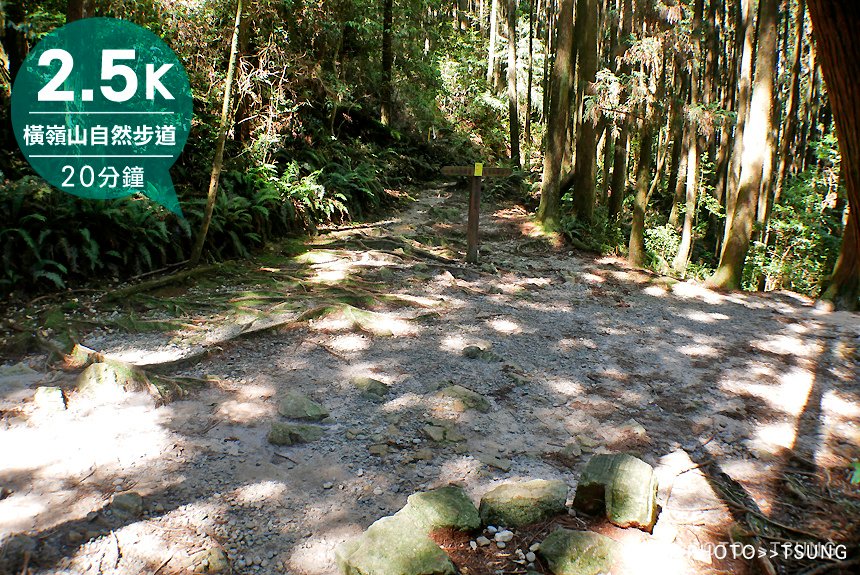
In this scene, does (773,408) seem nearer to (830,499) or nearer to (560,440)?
(830,499)

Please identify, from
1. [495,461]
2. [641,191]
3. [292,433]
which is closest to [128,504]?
[292,433]

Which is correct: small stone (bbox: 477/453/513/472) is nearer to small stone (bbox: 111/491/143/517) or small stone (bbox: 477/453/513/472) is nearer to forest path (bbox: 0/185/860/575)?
forest path (bbox: 0/185/860/575)

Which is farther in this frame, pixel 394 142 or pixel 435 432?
pixel 394 142

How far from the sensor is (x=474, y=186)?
10227 millimetres

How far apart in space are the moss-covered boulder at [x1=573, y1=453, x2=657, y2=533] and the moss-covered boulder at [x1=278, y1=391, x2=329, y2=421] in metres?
2.26

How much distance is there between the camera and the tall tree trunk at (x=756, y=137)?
31.2 ft

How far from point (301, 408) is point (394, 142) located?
641 inches

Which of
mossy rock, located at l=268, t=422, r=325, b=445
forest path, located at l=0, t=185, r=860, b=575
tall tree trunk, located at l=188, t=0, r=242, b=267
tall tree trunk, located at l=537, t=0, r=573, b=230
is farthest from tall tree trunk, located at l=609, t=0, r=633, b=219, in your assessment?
mossy rock, located at l=268, t=422, r=325, b=445

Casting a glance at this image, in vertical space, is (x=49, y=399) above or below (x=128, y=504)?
above

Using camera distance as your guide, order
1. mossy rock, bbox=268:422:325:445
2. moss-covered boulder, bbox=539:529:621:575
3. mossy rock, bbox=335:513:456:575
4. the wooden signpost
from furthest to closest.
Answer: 1. the wooden signpost
2. mossy rock, bbox=268:422:325:445
3. moss-covered boulder, bbox=539:529:621:575
4. mossy rock, bbox=335:513:456:575

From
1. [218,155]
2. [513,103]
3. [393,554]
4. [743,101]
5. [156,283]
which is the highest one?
[513,103]

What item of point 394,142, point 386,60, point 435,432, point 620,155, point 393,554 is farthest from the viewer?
point 394,142

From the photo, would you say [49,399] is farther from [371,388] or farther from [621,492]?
[621,492]

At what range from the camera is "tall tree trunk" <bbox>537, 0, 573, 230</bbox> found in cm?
1281
